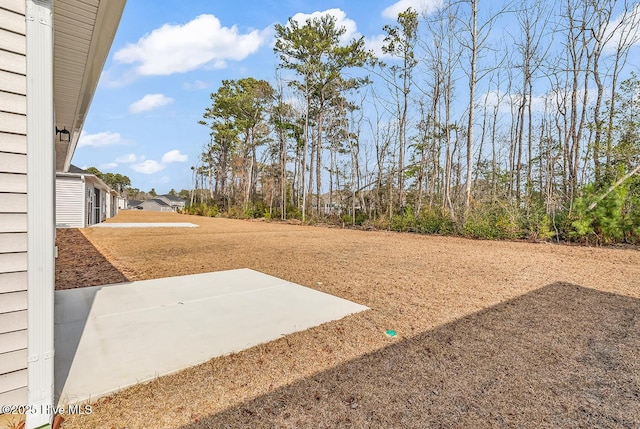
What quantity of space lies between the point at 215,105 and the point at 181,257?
2521 centimetres

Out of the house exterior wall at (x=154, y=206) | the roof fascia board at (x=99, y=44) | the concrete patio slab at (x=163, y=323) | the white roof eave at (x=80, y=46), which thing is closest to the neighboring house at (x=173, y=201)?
the house exterior wall at (x=154, y=206)

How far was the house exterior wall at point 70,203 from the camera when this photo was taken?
1152cm

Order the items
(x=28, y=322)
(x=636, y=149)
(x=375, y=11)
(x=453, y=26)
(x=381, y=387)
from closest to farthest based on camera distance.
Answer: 1. (x=28, y=322)
2. (x=381, y=387)
3. (x=636, y=149)
4. (x=453, y=26)
5. (x=375, y=11)

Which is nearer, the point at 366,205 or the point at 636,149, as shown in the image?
the point at 636,149

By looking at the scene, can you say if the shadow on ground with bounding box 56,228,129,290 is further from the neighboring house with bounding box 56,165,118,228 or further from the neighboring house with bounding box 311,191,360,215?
the neighboring house with bounding box 311,191,360,215

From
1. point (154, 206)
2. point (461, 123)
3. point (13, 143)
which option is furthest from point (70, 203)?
point (154, 206)

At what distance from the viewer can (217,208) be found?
27.2 metres

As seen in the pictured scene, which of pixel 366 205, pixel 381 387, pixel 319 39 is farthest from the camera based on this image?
pixel 319 39

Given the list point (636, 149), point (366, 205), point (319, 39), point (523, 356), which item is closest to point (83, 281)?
point (523, 356)

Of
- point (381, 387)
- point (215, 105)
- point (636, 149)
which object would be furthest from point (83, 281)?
point (215, 105)

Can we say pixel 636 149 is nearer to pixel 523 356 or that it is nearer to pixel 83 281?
pixel 523 356

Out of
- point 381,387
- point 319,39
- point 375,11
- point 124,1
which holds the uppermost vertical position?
point 319,39

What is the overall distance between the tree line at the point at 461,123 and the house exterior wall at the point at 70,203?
10.8 m

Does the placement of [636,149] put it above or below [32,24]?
above
